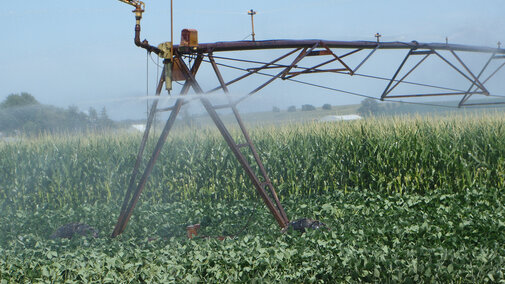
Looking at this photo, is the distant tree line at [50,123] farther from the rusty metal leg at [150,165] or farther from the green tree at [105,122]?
the rusty metal leg at [150,165]

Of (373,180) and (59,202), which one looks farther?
(59,202)

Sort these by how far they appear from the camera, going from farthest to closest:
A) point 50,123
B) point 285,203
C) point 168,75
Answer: point 50,123
point 285,203
point 168,75

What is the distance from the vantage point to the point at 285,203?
10445mm

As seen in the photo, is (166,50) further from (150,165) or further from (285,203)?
(285,203)

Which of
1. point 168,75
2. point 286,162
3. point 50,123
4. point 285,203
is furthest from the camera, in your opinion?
point 50,123

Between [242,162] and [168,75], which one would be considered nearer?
[242,162]

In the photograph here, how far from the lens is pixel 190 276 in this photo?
5.51 metres

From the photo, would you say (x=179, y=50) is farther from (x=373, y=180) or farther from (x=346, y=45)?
(x=373, y=180)

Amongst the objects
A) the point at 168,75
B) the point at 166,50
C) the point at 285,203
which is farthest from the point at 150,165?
the point at 285,203

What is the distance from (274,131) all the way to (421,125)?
11.8 ft

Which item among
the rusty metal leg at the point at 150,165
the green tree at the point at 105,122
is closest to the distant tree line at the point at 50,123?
the green tree at the point at 105,122

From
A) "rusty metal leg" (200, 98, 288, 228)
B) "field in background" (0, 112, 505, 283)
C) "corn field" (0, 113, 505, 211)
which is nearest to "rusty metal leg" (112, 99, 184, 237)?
"field in background" (0, 112, 505, 283)

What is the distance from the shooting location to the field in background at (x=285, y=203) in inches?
226

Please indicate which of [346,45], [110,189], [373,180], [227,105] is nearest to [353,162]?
[373,180]
